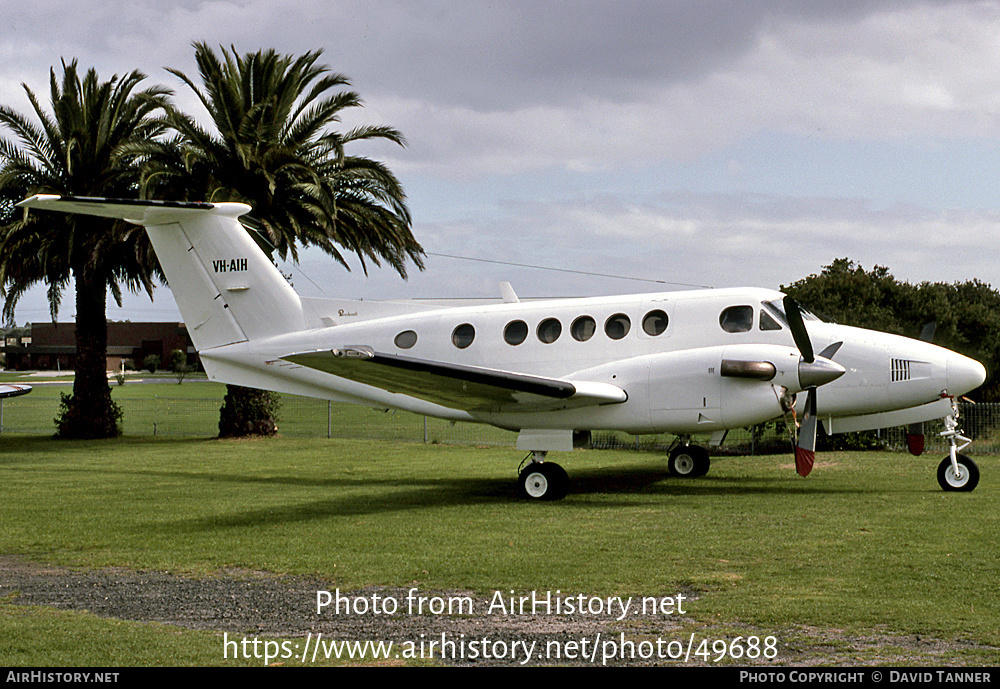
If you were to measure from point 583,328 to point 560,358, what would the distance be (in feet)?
2.00

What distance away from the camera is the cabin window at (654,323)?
14086 millimetres

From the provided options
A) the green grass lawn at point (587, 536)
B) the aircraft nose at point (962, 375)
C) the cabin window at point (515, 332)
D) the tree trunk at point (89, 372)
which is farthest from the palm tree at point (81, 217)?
the aircraft nose at point (962, 375)

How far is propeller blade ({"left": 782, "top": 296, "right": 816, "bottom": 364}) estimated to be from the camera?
12641 millimetres

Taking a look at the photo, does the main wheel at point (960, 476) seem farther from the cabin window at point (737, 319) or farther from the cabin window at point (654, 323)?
the cabin window at point (654, 323)

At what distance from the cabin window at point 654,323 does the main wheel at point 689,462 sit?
3.49 m

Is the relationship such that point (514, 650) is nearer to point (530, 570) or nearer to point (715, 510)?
point (530, 570)

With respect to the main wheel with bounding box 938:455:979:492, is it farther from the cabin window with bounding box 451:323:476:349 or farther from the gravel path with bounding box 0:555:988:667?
the gravel path with bounding box 0:555:988:667

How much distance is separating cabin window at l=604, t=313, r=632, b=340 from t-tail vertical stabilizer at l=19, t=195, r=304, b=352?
587 cm

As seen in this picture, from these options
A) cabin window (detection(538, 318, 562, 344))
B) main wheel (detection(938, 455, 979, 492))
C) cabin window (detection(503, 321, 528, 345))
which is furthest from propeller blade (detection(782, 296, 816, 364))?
cabin window (detection(503, 321, 528, 345))

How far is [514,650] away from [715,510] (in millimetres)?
6829

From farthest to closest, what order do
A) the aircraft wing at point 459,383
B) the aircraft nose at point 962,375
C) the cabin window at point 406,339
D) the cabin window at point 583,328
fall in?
the cabin window at point 406,339 < the cabin window at point 583,328 < the aircraft nose at point 962,375 < the aircraft wing at point 459,383

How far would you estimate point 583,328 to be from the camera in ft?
47.6

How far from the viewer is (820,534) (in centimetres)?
991

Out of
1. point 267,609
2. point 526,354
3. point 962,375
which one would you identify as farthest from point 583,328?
point 267,609
